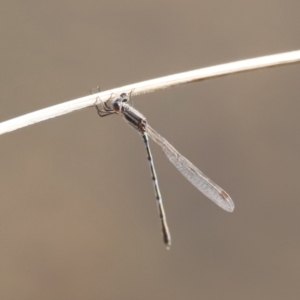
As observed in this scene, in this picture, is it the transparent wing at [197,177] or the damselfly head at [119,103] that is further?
the transparent wing at [197,177]

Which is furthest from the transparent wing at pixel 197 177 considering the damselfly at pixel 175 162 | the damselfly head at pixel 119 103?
the damselfly head at pixel 119 103

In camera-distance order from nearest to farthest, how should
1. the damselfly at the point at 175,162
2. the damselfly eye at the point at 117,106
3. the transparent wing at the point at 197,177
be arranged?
the damselfly eye at the point at 117,106
the damselfly at the point at 175,162
the transparent wing at the point at 197,177

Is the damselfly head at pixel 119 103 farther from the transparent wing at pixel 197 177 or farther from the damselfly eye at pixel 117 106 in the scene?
the transparent wing at pixel 197 177

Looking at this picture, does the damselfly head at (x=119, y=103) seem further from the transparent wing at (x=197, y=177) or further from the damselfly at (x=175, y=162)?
the transparent wing at (x=197, y=177)

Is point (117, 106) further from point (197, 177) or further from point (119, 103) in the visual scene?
point (197, 177)

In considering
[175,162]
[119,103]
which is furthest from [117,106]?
[175,162]

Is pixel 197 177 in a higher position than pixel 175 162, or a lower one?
lower

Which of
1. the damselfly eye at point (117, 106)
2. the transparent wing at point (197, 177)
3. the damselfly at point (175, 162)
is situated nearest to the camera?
the damselfly eye at point (117, 106)

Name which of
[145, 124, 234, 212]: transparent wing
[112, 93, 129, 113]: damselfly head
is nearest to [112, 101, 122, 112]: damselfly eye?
[112, 93, 129, 113]: damselfly head

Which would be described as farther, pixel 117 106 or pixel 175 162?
pixel 175 162

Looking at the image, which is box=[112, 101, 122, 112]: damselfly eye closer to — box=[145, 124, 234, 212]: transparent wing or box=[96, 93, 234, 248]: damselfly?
box=[96, 93, 234, 248]: damselfly
